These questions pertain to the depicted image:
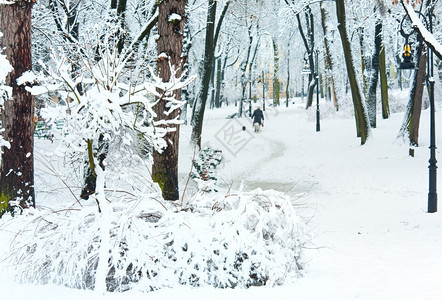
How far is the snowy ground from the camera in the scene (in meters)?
5.18

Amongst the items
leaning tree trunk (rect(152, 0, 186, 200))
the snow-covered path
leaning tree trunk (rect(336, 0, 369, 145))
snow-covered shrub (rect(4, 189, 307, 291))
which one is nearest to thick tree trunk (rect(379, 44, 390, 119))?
the snow-covered path

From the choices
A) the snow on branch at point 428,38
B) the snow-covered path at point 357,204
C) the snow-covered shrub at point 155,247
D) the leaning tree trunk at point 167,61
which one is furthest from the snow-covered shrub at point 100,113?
the snow on branch at point 428,38

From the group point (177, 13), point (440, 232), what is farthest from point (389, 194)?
point (177, 13)

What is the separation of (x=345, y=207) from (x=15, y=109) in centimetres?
784

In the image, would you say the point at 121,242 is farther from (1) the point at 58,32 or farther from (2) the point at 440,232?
(1) the point at 58,32

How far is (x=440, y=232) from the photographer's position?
8.84 m

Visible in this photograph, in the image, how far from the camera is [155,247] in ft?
16.7

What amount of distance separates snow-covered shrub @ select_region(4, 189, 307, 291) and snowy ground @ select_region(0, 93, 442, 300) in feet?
0.66

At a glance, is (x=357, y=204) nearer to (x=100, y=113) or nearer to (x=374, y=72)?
(x=100, y=113)

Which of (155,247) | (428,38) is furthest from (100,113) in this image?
(428,38)

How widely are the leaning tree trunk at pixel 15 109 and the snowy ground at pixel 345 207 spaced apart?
1586 mm

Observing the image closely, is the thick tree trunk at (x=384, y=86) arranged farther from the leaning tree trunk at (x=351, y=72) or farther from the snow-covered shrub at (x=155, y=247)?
the snow-covered shrub at (x=155, y=247)

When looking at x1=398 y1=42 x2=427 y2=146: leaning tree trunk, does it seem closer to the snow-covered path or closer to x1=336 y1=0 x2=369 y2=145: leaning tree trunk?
the snow-covered path

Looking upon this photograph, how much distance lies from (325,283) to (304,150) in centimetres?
1533
